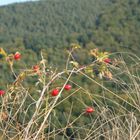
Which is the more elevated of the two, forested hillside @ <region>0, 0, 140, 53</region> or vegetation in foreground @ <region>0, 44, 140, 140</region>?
vegetation in foreground @ <region>0, 44, 140, 140</region>

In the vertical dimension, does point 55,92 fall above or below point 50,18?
above

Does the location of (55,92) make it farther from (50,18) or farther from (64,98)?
(50,18)

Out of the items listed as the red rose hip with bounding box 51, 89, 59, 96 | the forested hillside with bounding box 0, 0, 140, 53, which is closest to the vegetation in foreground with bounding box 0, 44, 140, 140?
the red rose hip with bounding box 51, 89, 59, 96

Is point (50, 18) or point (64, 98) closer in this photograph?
point (64, 98)

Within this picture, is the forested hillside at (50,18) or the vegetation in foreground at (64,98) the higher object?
the vegetation in foreground at (64,98)

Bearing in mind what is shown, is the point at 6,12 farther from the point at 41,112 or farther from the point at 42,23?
the point at 41,112

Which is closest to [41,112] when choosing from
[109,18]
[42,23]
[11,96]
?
[11,96]

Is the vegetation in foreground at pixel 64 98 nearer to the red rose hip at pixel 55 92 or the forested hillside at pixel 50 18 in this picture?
the red rose hip at pixel 55 92

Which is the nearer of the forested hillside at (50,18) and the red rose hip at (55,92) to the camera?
the red rose hip at (55,92)

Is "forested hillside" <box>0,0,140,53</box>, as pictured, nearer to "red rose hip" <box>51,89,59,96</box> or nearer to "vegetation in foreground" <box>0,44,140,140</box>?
"vegetation in foreground" <box>0,44,140,140</box>

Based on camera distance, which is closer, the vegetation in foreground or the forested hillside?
the vegetation in foreground

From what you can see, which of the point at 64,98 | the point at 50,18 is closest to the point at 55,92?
the point at 64,98

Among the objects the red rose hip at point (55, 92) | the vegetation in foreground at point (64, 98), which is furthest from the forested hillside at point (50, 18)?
the red rose hip at point (55, 92)

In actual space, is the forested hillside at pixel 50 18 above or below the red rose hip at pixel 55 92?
below
